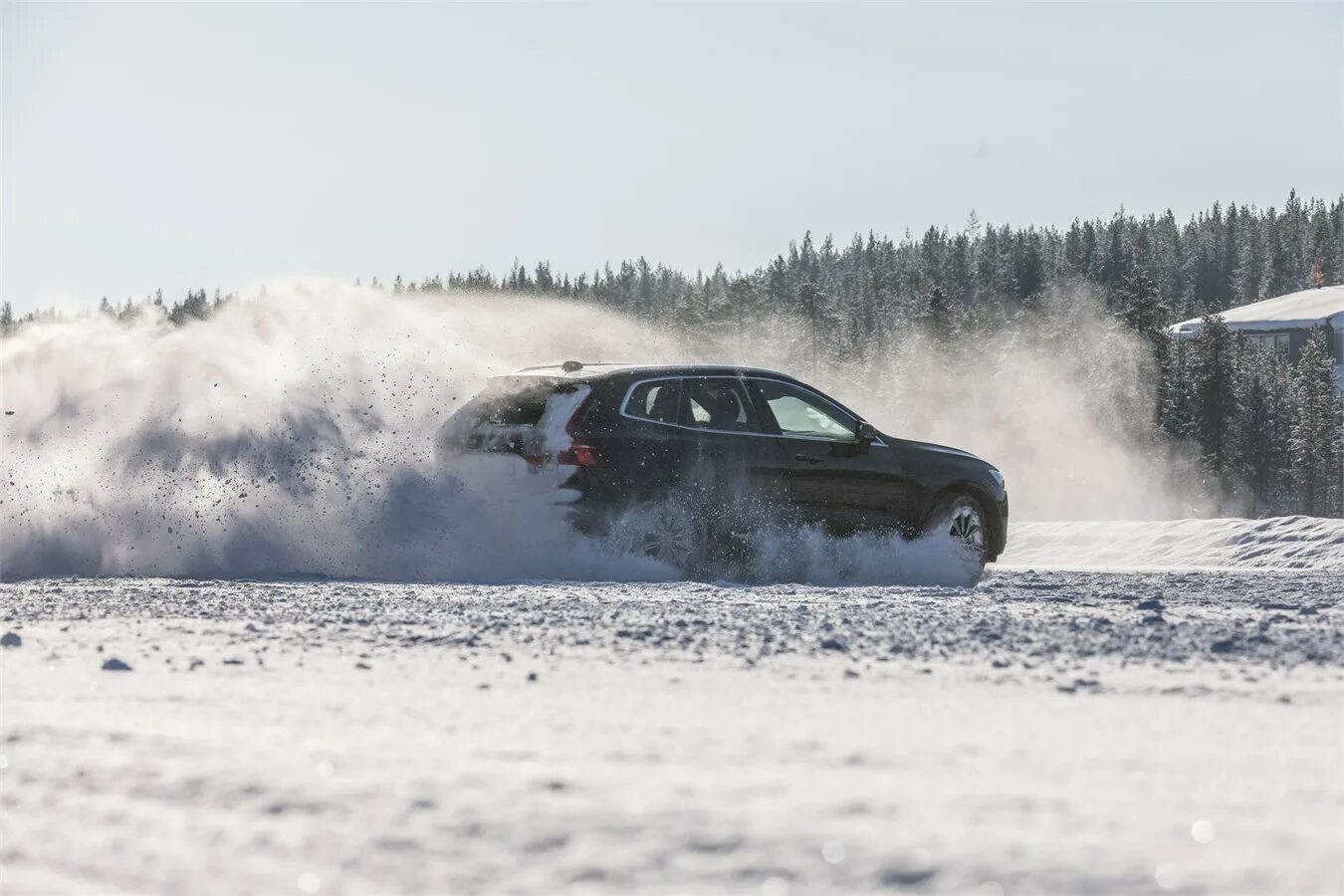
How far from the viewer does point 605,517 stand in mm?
10352

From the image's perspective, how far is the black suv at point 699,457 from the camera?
1038 cm

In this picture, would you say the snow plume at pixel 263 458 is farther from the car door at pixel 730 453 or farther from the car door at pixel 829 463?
the car door at pixel 829 463

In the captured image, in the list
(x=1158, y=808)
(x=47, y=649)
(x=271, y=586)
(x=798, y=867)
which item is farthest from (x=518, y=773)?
(x=271, y=586)

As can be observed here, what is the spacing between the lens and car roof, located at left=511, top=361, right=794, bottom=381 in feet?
35.4

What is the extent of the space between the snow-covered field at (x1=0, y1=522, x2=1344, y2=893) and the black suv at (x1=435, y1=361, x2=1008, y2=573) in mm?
2619

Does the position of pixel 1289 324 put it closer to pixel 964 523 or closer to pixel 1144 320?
pixel 1144 320

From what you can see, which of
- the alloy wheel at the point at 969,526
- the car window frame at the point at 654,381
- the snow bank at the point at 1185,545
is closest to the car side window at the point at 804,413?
the car window frame at the point at 654,381

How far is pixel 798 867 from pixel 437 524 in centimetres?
A: 773

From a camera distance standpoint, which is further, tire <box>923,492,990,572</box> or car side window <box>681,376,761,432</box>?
tire <box>923,492,990,572</box>

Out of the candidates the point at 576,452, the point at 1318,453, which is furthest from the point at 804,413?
the point at 1318,453

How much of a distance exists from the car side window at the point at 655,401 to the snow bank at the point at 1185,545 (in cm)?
426

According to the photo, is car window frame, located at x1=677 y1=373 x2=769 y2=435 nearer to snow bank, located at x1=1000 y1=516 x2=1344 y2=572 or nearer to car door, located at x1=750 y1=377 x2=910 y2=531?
car door, located at x1=750 y1=377 x2=910 y2=531

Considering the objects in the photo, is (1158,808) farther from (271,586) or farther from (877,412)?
(877,412)

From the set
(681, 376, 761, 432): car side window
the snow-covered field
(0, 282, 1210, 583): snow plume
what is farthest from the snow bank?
the snow-covered field
